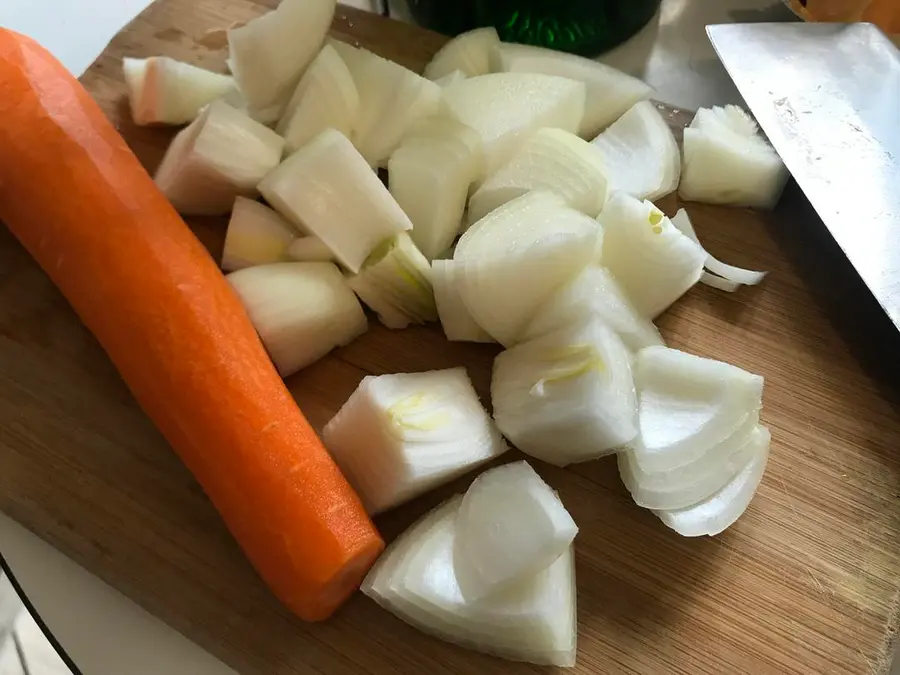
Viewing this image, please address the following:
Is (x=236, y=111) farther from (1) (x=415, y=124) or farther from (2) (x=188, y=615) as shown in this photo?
(2) (x=188, y=615)

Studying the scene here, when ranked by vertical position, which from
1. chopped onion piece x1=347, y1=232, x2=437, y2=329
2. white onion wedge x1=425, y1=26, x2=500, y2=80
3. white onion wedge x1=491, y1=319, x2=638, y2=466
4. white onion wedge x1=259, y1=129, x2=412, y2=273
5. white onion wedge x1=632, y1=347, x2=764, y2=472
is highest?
white onion wedge x1=425, y1=26, x2=500, y2=80

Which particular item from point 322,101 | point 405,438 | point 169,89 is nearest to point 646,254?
point 405,438

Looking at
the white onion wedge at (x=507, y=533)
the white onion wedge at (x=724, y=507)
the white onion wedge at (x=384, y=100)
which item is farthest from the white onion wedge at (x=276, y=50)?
the white onion wedge at (x=724, y=507)

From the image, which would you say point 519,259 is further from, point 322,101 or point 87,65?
point 87,65

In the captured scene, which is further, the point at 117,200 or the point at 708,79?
the point at 708,79

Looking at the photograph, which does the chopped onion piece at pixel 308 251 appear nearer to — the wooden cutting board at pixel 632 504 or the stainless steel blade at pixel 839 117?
the wooden cutting board at pixel 632 504

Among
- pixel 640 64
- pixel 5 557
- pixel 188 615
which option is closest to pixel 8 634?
pixel 5 557

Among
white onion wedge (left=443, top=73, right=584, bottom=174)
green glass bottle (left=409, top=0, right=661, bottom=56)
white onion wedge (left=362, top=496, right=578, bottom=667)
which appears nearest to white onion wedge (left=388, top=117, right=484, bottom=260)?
white onion wedge (left=443, top=73, right=584, bottom=174)

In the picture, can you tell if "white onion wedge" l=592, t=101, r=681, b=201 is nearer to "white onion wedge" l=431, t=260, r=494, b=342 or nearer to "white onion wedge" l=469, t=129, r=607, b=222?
"white onion wedge" l=469, t=129, r=607, b=222
